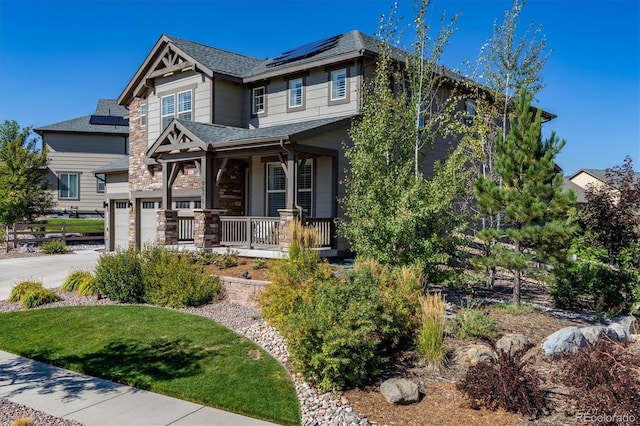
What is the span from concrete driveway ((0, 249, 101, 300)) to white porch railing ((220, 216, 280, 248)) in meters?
4.56

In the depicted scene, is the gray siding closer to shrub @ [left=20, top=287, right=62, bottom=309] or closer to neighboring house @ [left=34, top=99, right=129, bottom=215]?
neighboring house @ [left=34, top=99, right=129, bottom=215]

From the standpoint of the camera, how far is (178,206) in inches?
686

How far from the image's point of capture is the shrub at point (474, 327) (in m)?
6.87

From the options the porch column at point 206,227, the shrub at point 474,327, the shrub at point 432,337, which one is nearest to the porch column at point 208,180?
the porch column at point 206,227

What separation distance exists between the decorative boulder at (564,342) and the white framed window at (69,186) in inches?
1164

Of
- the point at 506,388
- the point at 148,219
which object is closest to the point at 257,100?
the point at 148,219

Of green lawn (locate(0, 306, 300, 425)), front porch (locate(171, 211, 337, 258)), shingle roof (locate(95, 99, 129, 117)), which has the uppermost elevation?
shingle roof (locate(95, 99, 129, 117))

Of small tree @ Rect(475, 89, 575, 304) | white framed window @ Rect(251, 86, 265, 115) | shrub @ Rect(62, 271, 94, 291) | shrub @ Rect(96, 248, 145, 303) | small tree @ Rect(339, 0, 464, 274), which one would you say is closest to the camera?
small tree @ Rect(475, 89, 575, 304)

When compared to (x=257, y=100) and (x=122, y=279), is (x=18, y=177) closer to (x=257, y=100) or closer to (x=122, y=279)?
(x=257, y=100)

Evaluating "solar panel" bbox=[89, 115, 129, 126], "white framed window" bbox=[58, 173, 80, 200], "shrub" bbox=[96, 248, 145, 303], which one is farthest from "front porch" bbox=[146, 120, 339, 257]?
"solar panel" bbox=[89, 115, 129, 126]

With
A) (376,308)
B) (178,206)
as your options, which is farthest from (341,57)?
(376,308)

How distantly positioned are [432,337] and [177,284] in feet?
19.2

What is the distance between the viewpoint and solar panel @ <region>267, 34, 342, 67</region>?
1567 cm

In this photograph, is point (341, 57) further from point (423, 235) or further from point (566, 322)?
point (566, 322)
